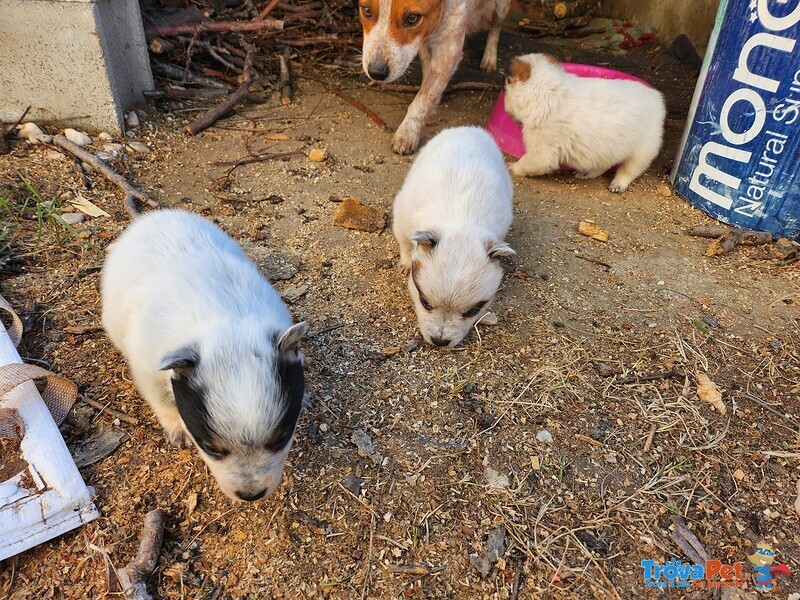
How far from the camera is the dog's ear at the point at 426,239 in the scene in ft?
11.1

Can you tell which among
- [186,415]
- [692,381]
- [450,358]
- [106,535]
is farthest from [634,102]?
[106,535]

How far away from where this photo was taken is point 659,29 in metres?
8.90

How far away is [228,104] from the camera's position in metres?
6.17

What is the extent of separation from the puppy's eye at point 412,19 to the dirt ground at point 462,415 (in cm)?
175

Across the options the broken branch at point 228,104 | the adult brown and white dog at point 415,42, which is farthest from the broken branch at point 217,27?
the adult brown and white dog at point 415,42

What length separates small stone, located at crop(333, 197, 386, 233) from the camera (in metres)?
4.74

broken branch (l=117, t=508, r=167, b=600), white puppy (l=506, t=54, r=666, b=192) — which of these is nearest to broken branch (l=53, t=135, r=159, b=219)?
broken branch (l=117, t=508, r=167, b=600)

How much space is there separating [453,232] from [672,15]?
751 centimetres

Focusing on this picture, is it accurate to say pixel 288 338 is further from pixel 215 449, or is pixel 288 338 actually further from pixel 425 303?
pixel 425 303

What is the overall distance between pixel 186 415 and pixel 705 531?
8.34 feet

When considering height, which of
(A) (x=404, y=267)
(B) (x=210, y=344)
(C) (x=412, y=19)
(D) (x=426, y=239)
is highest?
(C) (x=412, y=19)

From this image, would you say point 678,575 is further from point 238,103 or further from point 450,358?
point 238,103

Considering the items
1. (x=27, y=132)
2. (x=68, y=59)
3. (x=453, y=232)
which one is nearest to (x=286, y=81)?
(x=68, y=59)

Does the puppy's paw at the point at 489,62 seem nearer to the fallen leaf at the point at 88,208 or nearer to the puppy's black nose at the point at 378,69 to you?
the puppy's black nose at the point at 378,69
